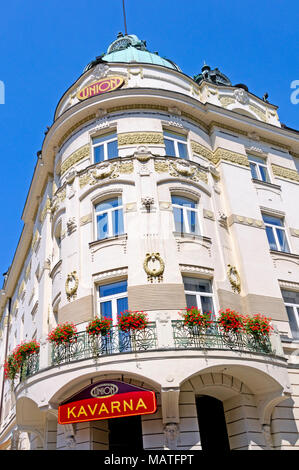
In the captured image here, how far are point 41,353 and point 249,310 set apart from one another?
7.69 metres

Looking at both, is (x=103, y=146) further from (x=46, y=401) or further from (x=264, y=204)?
(x=46, y=401)

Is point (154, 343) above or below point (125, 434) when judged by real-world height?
above

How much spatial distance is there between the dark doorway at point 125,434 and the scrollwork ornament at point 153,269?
4697mm

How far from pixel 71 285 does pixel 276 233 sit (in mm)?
9654

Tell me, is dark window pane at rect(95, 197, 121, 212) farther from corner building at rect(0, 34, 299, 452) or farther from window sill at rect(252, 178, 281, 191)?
window sill at rect(252, 178, 281, 191)

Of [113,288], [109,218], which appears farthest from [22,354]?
[109,218]

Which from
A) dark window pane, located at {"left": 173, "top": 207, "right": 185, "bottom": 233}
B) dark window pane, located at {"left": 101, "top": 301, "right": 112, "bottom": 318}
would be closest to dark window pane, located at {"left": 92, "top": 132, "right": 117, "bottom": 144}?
dark window pane, located at {"left": 173, "top": 207, "right": 185, "bottom": 233}

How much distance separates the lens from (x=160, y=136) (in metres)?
19.0

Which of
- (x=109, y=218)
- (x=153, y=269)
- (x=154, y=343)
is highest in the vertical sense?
(x=109, y=218)

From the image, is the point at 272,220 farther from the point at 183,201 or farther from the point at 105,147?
the point at 105,147

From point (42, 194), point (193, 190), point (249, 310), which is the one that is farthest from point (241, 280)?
point (42, 194)

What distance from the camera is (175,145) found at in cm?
1944

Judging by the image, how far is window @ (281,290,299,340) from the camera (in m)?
17.3

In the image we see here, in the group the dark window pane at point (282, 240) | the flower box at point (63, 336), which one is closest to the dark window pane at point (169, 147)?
the dark window pane at point (282, 240)
